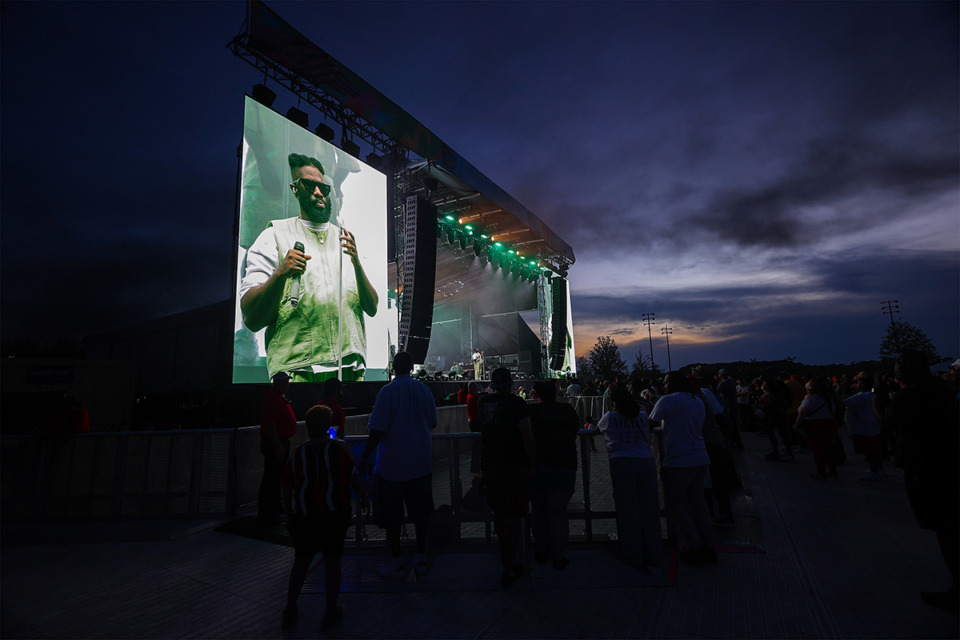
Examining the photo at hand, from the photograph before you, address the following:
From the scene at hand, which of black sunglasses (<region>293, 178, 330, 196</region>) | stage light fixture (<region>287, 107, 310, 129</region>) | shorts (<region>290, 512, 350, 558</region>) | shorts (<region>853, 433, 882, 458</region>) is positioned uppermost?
stage light fixture (<region>287, 107, 310, 129</region>)

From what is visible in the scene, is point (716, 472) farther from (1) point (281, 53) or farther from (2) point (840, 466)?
(1) point (281, 53)

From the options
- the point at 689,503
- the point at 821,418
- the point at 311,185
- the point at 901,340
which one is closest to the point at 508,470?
the point at 689,503

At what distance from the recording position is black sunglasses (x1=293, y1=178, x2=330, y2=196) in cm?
A: 988

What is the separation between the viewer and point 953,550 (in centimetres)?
277

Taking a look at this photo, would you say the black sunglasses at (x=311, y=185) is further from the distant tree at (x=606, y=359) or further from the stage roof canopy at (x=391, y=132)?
the distant tree at (x=606, y=359)

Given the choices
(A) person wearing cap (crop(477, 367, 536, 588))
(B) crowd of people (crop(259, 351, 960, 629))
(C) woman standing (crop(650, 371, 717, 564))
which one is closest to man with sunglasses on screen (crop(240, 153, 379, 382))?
(B) crowd of people (crop(259, 351, 960, 629))

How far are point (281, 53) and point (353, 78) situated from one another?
2396 mm

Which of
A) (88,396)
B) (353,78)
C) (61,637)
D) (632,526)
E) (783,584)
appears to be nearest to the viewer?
(61,637)

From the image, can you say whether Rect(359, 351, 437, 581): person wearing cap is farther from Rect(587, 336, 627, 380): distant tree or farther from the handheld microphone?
Rect(587, 336, 627, 380): distant tree

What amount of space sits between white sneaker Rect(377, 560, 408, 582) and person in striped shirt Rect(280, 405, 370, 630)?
25.2 inches

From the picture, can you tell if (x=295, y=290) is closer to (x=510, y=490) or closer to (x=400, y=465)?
(x=400, y=465)

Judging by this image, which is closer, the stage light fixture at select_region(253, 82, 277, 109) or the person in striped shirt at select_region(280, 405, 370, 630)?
the person in striped shirt at select_region(280, 405, 370, 630)

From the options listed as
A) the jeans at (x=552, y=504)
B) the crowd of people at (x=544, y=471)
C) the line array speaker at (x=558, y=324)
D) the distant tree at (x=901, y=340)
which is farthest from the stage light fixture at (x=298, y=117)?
the distant tree at (x=901, y=340)

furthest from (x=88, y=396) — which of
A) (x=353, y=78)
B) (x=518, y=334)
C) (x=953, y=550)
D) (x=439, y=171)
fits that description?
(x=518, y=334)
